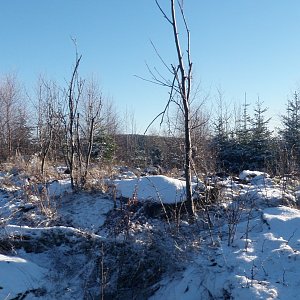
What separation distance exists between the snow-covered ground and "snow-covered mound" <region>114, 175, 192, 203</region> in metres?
0.11

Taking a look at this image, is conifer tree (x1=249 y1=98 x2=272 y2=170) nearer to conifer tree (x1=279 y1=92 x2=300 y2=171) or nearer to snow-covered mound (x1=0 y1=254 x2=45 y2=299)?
conifer tree (x1=279 y1=92 x2=300 y2=171)

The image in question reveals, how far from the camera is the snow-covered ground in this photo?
4.04m

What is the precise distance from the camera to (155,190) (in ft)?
22.0

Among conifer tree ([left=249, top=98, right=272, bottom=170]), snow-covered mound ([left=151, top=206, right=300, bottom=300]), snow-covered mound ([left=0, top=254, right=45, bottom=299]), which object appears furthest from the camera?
conifer tree ([left=249, top=98, right=272, bottom=170])

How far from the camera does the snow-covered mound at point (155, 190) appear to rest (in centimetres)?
666

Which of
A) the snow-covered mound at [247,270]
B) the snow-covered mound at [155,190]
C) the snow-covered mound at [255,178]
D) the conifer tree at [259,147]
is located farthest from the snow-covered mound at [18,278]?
the conifer tree at [259,147]

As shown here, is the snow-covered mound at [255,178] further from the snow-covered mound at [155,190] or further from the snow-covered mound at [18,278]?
the snow-covered mound at [18,278]

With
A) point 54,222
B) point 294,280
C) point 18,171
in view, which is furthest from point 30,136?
point 294,280

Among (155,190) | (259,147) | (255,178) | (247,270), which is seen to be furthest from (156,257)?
(259,147)

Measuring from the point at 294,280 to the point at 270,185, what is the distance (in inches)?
159

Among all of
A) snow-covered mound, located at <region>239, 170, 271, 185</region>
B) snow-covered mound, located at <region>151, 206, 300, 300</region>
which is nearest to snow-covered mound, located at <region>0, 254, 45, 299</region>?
snow-covered mound, located at <region>151, 206, 300, 300</region>

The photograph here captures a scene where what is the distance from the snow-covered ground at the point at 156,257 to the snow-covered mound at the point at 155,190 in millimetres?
109

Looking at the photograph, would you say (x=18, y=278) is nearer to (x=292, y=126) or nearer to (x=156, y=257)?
(x=156, y=257)

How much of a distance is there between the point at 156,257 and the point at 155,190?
207 centimetres
